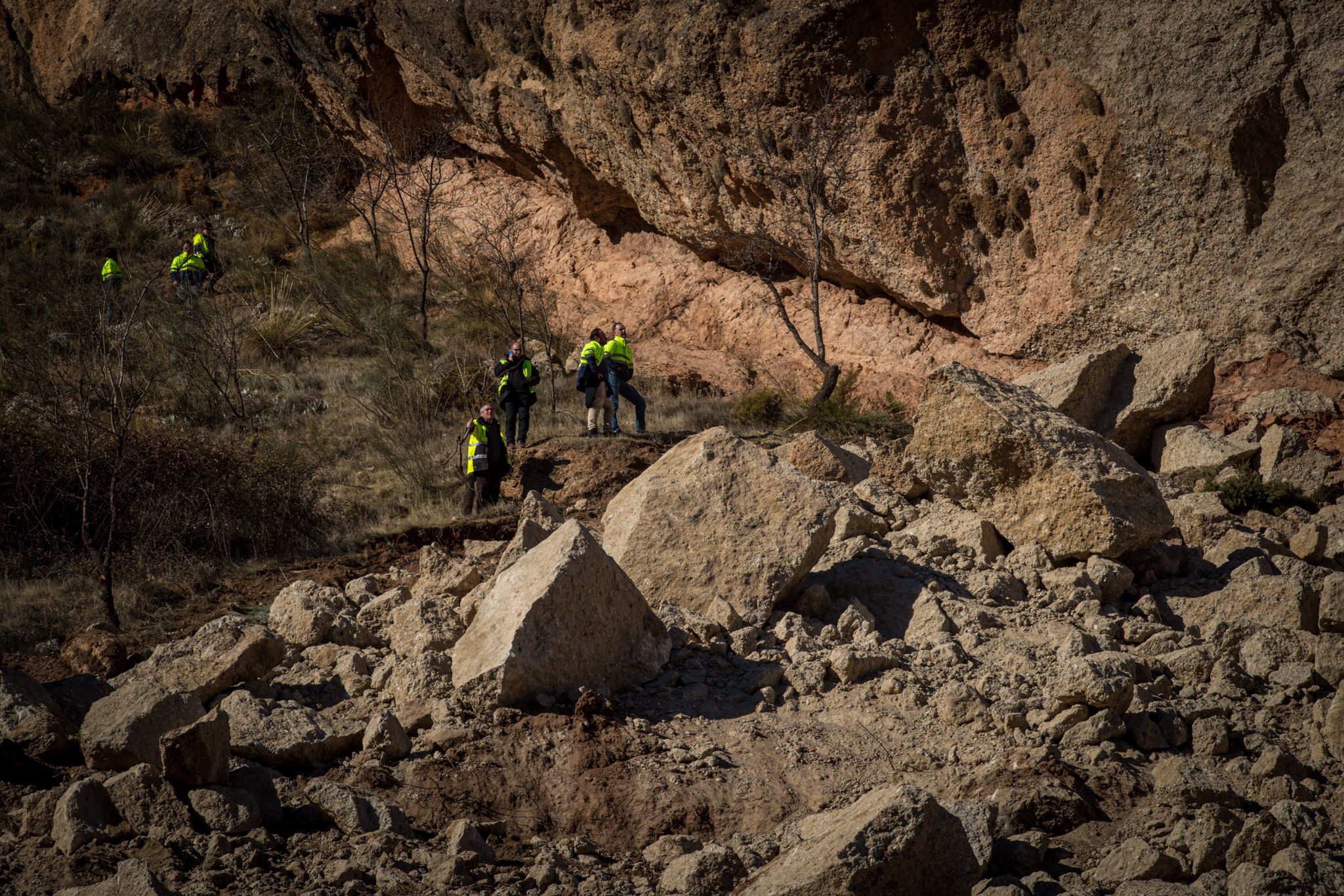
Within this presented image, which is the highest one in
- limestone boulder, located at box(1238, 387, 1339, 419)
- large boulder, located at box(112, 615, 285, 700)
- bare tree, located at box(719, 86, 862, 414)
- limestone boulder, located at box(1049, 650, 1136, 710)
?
bare tree, located at box(719, 86, 862, 414)

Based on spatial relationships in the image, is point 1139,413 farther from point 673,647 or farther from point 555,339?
point 555,339

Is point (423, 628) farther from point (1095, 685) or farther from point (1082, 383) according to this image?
point (1082, 383)

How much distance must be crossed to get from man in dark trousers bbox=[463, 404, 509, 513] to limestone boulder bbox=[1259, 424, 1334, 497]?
23.9 feet

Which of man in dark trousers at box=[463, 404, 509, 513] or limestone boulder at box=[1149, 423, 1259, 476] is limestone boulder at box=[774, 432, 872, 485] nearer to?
man in dark trousers at box=[463, 404, 509, 513]

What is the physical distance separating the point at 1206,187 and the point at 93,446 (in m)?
11.3

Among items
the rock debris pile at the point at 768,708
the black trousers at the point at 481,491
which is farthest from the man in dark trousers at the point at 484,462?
the rock debris pile at the point at 768,708

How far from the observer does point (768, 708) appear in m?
5.78

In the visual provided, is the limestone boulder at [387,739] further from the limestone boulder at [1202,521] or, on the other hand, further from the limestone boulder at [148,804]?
the limestone boulder at [1202,521]

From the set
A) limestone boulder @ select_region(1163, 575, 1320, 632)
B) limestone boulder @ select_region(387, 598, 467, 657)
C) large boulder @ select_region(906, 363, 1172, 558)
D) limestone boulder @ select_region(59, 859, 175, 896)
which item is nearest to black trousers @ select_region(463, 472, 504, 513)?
limestone boulder @ select_region(387, 598, 467, 657)

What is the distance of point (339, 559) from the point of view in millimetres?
9406

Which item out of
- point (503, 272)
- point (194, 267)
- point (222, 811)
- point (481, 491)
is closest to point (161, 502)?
point (481, 491)

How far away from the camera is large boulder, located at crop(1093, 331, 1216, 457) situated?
34.5 ft

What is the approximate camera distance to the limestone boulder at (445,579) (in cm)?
691

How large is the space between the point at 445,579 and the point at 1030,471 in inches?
157
